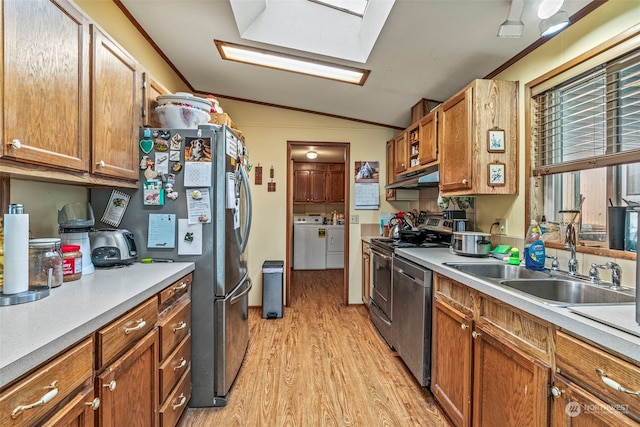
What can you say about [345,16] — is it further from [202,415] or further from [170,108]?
[202,415]

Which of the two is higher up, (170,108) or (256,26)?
(256,26)

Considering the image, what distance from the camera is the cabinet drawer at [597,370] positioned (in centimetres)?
81

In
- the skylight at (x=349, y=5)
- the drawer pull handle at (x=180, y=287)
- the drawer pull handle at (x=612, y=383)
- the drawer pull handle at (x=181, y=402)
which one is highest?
the skylight at (x=349, y=5)

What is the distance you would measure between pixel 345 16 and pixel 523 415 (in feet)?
8.12

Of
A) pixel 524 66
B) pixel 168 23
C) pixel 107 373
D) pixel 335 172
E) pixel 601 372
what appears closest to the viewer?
pixel 601 372

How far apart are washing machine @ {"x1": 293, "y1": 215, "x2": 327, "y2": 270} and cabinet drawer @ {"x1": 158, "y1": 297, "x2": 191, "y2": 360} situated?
13.7 feet

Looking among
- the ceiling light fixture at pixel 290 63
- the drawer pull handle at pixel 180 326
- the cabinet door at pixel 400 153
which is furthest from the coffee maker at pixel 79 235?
the cabinet door at pixel 400 153

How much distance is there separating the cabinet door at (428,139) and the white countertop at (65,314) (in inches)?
84.8

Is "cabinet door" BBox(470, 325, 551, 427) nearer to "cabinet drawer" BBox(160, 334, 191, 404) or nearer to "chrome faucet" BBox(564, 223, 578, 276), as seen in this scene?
"chrome faucet" BBox(564, 223, 578, 276)

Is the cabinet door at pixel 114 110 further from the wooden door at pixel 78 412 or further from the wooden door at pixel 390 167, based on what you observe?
the wooden door at pixel 390 167

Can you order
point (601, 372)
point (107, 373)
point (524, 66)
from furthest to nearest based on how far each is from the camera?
1. point (524, 66)
2. point (107, 373)
3. point (601, 372)

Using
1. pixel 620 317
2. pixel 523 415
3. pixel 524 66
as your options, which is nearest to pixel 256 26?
pixel 524 66

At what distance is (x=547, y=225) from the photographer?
1837 mm

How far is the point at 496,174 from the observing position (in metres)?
2.04
